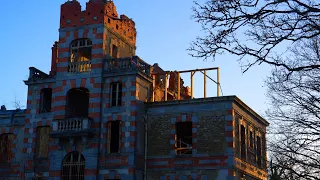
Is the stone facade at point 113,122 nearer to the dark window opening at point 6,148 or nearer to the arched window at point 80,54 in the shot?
the arched window at point 80,54

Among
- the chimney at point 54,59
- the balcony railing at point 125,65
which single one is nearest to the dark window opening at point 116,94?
the balcony railing at point 125,65

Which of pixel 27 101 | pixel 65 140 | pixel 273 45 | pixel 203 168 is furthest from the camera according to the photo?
pixel 27 101

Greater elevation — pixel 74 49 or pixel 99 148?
pixel 74 49

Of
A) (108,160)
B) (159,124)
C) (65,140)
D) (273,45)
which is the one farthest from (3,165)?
(273,45)

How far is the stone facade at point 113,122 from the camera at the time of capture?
1229 inches

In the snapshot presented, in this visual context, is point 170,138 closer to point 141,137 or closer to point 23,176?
point 141,137

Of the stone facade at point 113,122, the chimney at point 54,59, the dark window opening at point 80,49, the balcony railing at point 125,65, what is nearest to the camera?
the stone facade at point 113,122

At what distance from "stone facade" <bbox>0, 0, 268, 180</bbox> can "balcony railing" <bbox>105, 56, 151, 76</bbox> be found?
2.5 inches

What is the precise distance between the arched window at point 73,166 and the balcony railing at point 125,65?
5853 mm

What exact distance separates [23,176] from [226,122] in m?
14.0

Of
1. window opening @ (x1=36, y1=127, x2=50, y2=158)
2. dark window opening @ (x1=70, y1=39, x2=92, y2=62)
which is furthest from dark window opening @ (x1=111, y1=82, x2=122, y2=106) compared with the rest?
window opening @ (x1=36, y1=127, x2=50, y2=158)

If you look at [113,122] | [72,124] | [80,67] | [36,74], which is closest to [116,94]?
[113,122]

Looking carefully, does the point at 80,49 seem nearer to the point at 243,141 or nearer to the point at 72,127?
the point at 72,127

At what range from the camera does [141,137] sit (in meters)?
32.5
